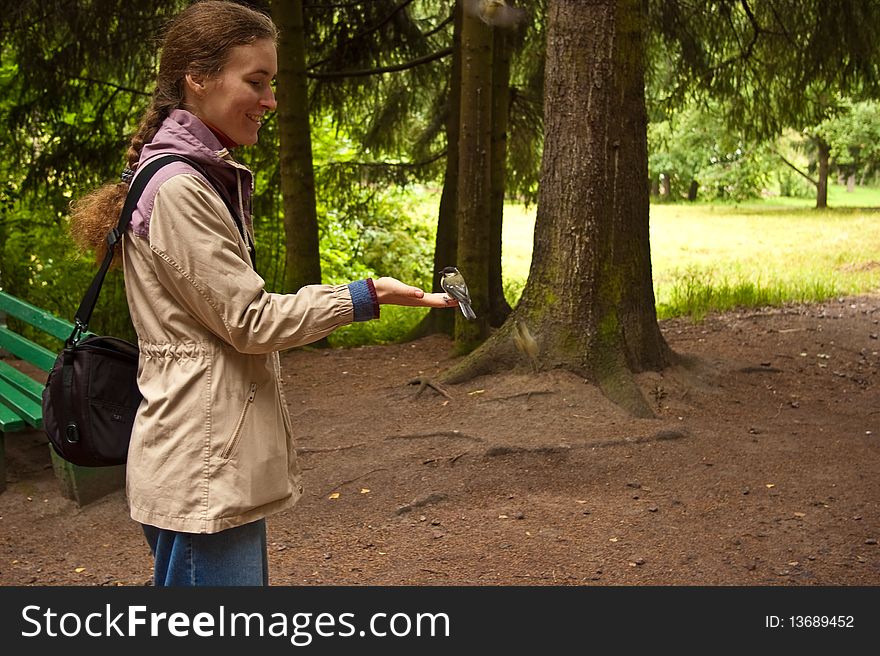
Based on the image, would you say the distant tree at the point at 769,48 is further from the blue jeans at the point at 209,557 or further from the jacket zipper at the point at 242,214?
the blue jeans at the point at 209,557

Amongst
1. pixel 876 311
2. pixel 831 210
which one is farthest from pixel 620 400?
pixel 831 210

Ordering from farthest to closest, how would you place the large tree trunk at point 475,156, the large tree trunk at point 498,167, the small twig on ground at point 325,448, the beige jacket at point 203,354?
1. the large tree trunk at point 498,167
2. the large tree trunk at point 475,156
3. the small twig on ground at point 325,448
4. the beige jacket at point 203,354

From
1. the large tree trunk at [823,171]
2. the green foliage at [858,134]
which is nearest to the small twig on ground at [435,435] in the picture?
the green foliage at [858,134]

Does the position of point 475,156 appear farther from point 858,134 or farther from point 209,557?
point 858,134

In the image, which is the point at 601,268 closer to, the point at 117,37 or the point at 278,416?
the point at 278,416

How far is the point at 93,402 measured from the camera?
7.22 feet

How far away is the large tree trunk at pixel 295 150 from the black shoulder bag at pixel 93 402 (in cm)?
599

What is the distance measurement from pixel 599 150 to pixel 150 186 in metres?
3.97

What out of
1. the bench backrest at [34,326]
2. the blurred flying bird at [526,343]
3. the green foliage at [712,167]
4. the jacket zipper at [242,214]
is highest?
the green foliage at [712,167]

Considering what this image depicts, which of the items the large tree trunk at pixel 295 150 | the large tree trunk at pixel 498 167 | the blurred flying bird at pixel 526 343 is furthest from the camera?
the large tree trunk at pixel 498 167

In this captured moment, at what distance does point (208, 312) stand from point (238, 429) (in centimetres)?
24

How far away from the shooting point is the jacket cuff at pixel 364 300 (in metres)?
2.13

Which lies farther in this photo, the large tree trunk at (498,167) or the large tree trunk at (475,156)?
the large tree trunk at (498,167)

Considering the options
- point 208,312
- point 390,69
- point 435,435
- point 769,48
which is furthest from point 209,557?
point 769,48
